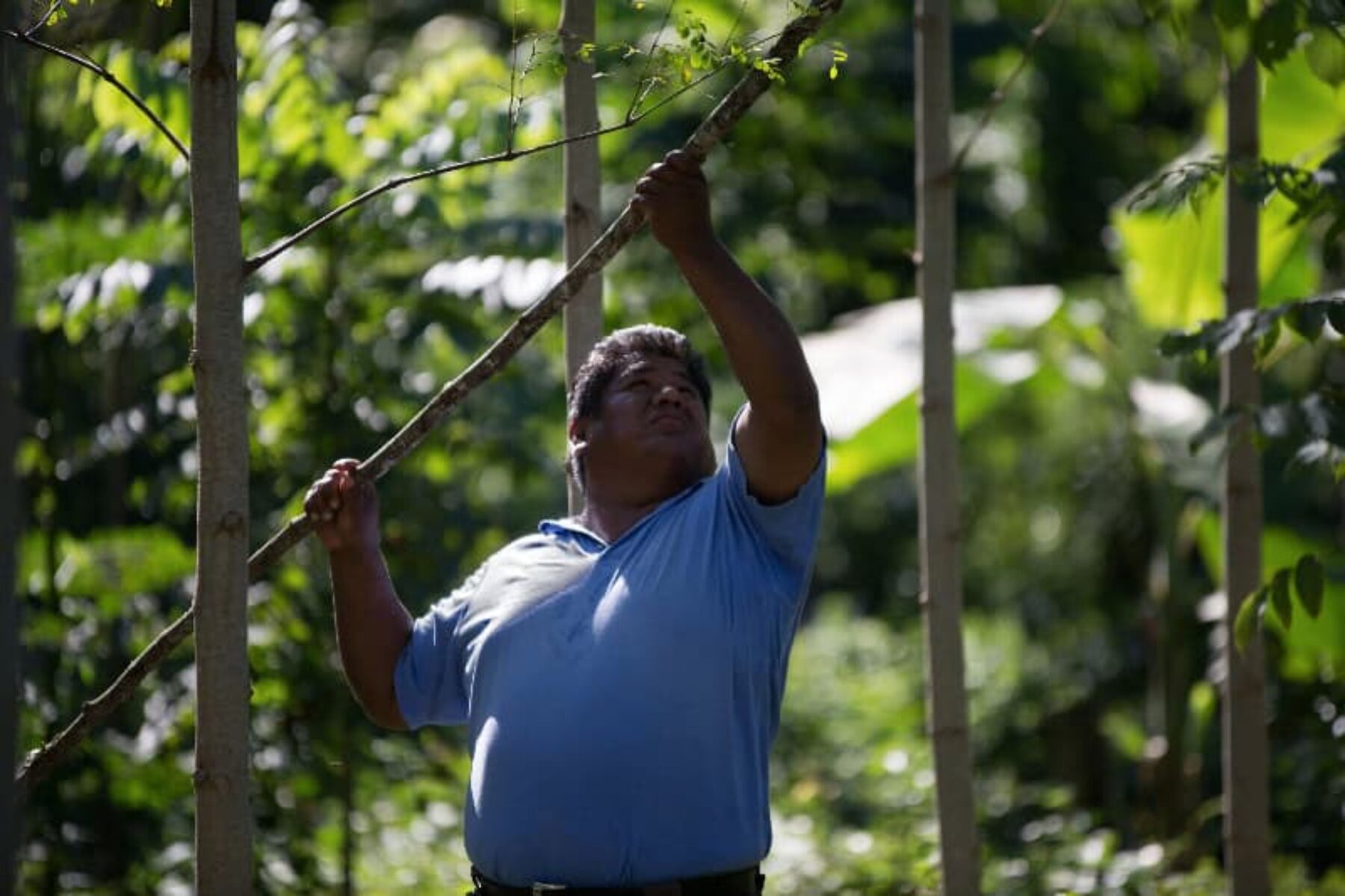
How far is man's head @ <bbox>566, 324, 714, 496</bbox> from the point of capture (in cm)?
316

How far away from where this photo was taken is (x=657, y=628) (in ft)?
9.43

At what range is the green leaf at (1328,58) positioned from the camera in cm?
368

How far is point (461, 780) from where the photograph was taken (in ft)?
19.0

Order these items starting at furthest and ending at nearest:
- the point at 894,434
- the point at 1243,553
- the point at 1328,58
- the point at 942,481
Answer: the point at 894,434 → the point at 1243,553 → the point at 942,481 → the point at 1328,58

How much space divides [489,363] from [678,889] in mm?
834

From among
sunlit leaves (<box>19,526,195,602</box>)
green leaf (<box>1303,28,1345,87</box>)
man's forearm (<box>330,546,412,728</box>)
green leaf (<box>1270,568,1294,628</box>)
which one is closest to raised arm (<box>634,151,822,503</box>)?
man's forearm (<box>330,546,412,728</box>)

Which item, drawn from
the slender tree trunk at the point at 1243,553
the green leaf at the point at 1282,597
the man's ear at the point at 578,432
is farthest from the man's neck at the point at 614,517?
the slender tree trunk at the point at 1243,553

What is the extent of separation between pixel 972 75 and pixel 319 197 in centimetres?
529

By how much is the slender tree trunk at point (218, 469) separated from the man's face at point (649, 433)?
661 mm

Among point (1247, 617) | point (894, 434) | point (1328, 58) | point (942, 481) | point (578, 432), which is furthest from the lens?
point (894, 434)

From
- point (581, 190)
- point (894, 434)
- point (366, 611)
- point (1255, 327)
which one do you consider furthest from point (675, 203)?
point (894, 434)

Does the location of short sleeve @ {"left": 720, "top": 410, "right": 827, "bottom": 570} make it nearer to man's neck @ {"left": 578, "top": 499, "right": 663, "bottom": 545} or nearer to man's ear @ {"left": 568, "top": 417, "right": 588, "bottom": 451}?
man's neck @ {"left": 578, "top": 499, "right": 663, "bottom": 545}

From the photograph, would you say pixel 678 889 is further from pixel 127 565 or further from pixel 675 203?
pixel 127 565

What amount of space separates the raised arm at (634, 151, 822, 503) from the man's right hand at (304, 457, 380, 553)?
27.1 inches
